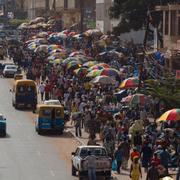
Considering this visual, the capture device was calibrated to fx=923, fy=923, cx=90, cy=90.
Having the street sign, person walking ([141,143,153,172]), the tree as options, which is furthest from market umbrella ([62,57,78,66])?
the street sign

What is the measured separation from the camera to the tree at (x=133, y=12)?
68.6 metres

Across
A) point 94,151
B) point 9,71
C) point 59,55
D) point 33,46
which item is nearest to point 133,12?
point 59,55

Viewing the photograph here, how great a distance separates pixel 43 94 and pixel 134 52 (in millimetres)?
16973

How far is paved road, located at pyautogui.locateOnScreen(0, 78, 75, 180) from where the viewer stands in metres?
30.7

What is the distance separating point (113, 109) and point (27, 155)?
9130mm

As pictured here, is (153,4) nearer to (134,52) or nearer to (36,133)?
(134,52)

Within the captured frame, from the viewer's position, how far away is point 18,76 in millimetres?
65312

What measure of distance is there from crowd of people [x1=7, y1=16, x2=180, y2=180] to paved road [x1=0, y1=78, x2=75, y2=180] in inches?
65.8

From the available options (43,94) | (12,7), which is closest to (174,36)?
(43,94)

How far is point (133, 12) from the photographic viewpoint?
70.9 metres

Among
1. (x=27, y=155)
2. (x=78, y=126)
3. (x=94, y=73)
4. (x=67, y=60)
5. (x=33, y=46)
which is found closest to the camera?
(x=27, y=155)

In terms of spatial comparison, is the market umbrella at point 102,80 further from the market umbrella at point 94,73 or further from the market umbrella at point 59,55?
the market umbrella at point 59,55

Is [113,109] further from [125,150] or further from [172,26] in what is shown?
[172,26]

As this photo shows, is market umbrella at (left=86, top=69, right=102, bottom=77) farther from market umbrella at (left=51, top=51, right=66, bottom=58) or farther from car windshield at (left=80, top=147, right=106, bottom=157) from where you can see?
car windshield at (left=80, top=147, right=106, bottom=157)
